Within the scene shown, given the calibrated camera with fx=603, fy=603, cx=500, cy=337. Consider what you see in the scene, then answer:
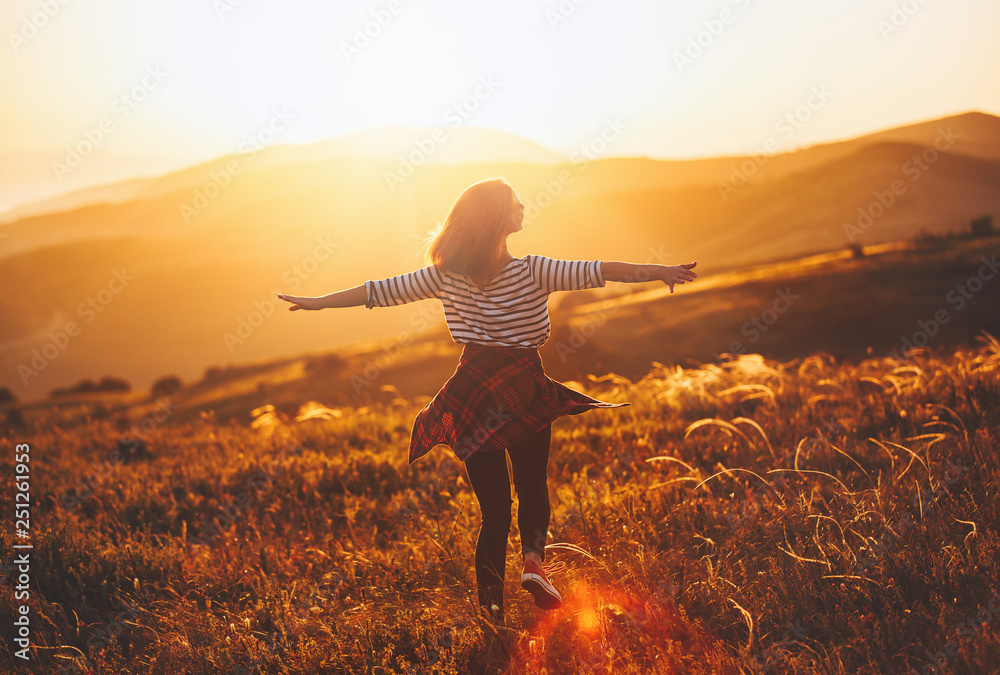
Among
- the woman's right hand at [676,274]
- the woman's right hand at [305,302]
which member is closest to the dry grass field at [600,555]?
the woman's right hand at [676,274]

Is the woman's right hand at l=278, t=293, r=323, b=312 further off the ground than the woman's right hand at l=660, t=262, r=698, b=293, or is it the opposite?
the woman's right hand at l=278, t=293, r=323, b=312

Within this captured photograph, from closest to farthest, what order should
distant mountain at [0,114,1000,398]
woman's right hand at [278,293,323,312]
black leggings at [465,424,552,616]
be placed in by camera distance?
1. black leggings at [465,424,552,616]
2. woman's right hand at [278,293,323,312]
3. distant mountain at [0,114,1000,398]

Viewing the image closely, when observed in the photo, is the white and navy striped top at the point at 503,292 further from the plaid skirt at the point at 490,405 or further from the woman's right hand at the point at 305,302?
the woman's right hand at the point at 305,302

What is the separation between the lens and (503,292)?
3299 mm

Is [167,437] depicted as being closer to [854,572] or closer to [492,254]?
[492,254]

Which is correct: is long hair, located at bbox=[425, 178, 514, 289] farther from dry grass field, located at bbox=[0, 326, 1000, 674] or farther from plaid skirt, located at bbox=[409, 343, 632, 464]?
dry grass field, located at bbox=[0, 326, 1000, 674]

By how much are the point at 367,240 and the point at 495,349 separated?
302ft

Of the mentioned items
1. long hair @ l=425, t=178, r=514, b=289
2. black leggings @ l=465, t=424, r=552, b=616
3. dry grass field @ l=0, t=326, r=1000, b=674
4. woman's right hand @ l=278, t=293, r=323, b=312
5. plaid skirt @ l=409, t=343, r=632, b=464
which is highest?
long hair @ l=425, t=178, r=514, b=289

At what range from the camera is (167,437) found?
9.09m

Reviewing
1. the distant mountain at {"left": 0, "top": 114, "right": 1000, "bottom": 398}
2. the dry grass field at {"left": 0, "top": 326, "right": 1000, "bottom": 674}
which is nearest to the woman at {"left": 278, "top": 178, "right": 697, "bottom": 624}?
Answer: the dry grass field at {"left": 0, "top": 326, "right": 1000, "bottom": 674}

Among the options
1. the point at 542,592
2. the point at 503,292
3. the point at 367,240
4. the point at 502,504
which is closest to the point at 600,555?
the point at 542,592

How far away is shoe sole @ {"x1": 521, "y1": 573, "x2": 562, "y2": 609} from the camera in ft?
10.0

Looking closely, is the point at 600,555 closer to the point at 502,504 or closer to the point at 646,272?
the point at 502,504

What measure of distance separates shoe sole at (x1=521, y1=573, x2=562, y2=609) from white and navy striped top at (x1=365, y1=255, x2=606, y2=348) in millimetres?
1218
